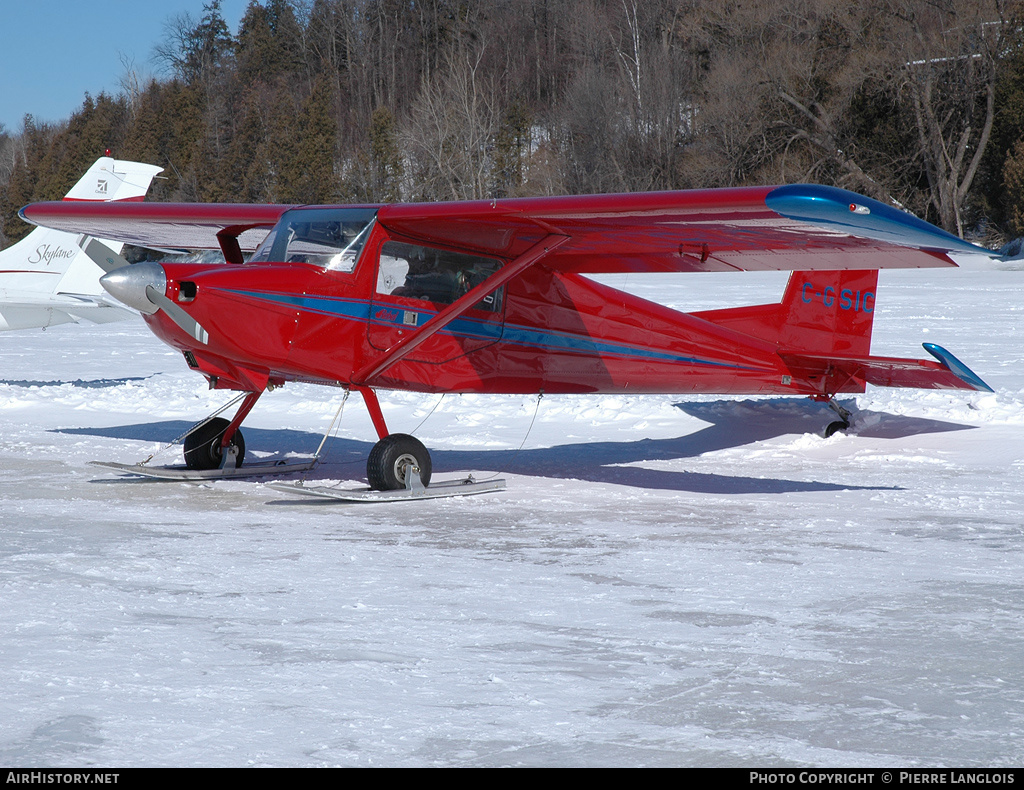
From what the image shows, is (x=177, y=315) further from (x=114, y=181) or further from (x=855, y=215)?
(x=114, y=181)

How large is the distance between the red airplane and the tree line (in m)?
32.6

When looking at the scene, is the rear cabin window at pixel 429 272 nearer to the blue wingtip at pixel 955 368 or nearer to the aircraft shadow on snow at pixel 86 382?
the blue wingtip at pixel 955 368

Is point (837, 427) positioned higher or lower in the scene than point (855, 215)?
lower

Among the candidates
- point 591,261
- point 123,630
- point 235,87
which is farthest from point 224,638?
point 235,87

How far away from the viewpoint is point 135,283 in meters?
6.32

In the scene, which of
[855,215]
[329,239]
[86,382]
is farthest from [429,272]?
[86,382]

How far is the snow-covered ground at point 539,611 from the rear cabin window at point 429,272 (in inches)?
63.2

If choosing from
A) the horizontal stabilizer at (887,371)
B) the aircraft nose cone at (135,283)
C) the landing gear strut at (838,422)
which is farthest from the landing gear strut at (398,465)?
the landing gear strut at (838,422)

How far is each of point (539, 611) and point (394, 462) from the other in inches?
124

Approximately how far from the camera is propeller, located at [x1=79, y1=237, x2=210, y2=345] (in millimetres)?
6297

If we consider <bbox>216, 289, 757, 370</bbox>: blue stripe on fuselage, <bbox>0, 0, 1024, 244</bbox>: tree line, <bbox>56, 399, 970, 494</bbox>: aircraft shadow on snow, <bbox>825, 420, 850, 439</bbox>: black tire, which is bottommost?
<bbox>56, 399, 970, 494</bbox>: aircraft shadow on snow

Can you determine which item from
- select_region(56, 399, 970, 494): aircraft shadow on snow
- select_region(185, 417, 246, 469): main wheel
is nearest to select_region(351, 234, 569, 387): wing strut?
select_region(56, 399, 970, 494): aircraft shadow on snow

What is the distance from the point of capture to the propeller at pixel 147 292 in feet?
20.7

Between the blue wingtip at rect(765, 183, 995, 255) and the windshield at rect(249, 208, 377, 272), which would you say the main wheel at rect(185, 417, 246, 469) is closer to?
the windshield at rect(249, 208, 377, 272)
